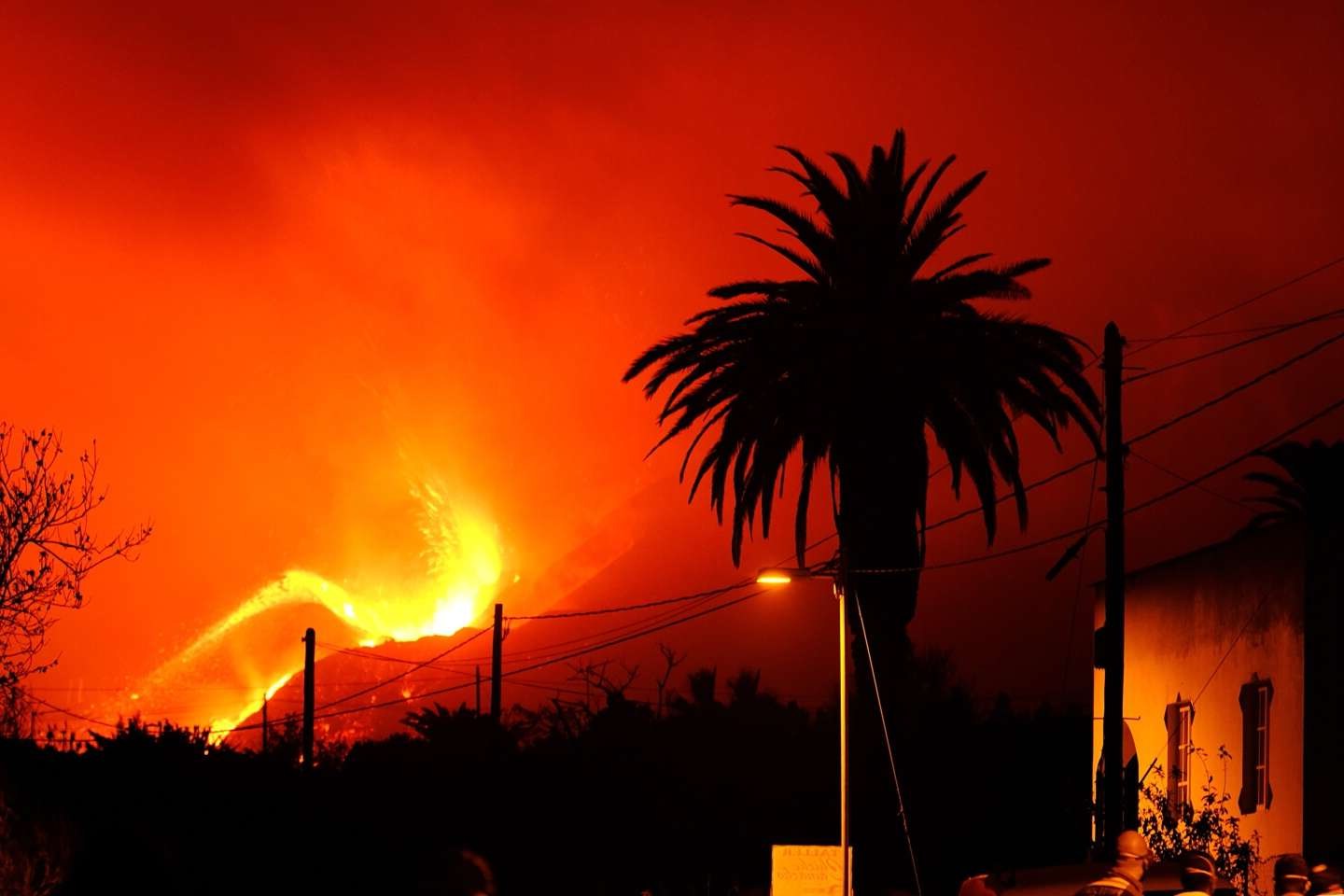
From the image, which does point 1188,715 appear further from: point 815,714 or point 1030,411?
point 815,714

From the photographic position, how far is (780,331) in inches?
1153

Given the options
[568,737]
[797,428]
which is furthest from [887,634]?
[568,737]

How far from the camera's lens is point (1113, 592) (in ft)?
72.8

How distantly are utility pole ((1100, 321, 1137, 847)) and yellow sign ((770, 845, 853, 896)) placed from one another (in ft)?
12.3

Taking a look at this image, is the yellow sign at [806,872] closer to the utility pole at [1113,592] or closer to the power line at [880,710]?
the utility pole at [1113,592]

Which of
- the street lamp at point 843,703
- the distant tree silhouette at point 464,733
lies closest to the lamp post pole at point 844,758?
the street lamp at point 843,703

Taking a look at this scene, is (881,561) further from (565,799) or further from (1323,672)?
(565,799)

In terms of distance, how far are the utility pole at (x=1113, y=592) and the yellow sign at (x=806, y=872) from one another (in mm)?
3754

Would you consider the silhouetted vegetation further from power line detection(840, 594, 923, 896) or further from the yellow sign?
the yellow sign

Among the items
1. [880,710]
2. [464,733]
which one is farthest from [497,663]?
[880,710]

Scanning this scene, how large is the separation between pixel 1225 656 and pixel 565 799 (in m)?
18.8

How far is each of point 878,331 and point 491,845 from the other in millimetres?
15390

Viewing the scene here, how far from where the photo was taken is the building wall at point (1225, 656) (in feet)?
72.5

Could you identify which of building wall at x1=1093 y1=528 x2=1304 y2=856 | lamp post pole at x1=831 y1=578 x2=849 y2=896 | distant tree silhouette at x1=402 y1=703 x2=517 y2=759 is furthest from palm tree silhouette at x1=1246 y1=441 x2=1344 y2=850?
distant tree silhouette at x1=402 y1=703 x2=517 y2=759
